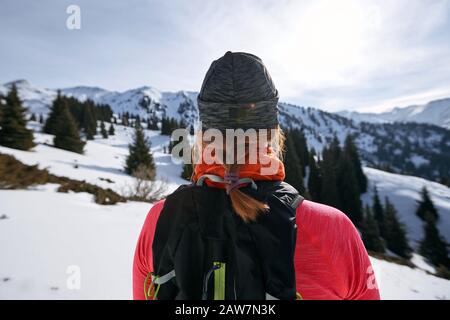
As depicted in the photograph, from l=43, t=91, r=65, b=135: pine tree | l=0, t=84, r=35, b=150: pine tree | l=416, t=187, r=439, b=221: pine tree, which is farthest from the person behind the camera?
l=416, t=187, r=439, b=221: pine tree

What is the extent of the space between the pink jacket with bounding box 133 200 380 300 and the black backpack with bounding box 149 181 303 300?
11cm

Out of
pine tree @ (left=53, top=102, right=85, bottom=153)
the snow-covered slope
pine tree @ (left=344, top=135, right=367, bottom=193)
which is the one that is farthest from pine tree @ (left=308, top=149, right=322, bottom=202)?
pine tree @ (left=53, top=102, right=85, bottom=153)

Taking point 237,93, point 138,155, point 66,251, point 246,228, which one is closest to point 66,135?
point 138,155

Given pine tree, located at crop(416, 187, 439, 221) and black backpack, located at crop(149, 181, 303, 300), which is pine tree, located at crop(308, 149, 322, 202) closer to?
pine tree, located at crop(416, 187, 439, 221)

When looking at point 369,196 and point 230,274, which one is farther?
point 369,196

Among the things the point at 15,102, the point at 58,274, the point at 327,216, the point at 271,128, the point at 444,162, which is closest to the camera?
the point at 327,216

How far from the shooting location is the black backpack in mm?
1186

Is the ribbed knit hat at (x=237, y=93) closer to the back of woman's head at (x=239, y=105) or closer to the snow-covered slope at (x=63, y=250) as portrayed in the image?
the back of woman's head at (x=239, y=105)

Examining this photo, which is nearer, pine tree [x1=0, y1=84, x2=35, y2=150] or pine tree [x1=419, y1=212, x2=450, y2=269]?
pine tree [x1=0, y1=84, x2=35, y2=150]

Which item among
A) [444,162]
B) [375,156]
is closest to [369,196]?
[444,162]

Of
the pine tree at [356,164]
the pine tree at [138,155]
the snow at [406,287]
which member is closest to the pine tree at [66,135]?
the pine tree at [138,155]
